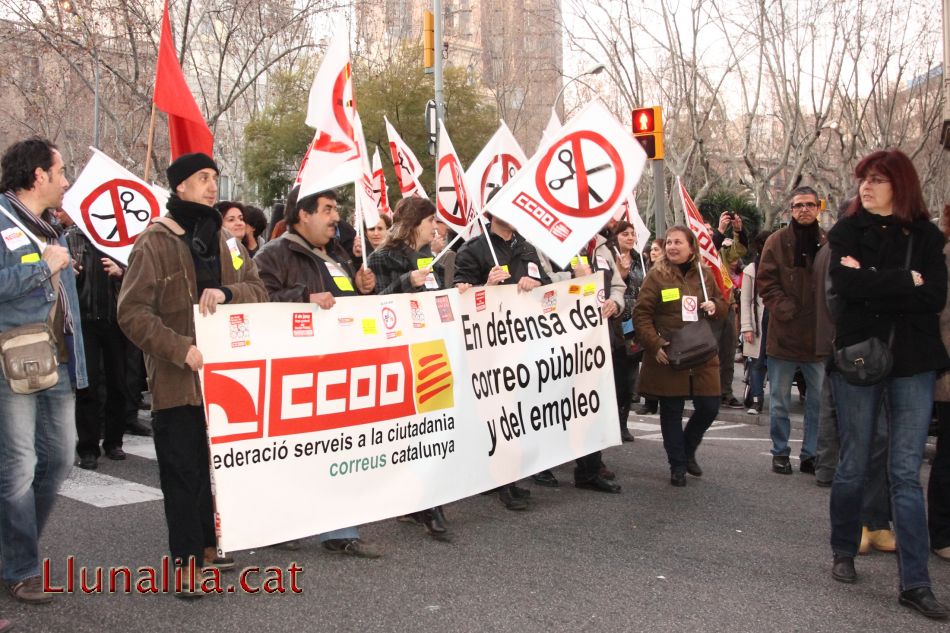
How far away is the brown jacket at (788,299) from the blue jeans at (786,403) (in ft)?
0.30

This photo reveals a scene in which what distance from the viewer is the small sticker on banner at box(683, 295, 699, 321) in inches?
286

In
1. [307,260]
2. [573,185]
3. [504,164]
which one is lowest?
[307,260]

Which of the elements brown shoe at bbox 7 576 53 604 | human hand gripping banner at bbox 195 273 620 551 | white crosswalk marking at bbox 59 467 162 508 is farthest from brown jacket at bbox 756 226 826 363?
brown shoe at bbox 7 576 53 604

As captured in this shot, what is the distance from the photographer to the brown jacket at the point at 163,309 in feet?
14.7

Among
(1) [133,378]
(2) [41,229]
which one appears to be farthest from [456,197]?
(2) [41,229]

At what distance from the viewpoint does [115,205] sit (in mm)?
7965

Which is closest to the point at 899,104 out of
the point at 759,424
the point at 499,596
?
the point at 759,424

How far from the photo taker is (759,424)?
422 inches

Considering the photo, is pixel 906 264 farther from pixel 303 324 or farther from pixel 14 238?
pixel 14 238

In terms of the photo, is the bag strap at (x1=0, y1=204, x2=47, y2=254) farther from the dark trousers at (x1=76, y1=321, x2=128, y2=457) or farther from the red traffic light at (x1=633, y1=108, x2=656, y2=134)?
the red traffic light at (x1=633, y1=108, x2=656, y2=134)

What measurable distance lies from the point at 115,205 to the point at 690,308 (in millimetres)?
A: 4712

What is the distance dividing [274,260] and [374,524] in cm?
183

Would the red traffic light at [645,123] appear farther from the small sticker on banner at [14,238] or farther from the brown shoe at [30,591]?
the brown shoe at [30,591]

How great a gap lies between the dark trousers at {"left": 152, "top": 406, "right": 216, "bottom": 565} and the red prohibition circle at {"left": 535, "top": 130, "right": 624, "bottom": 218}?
9.23 feet
